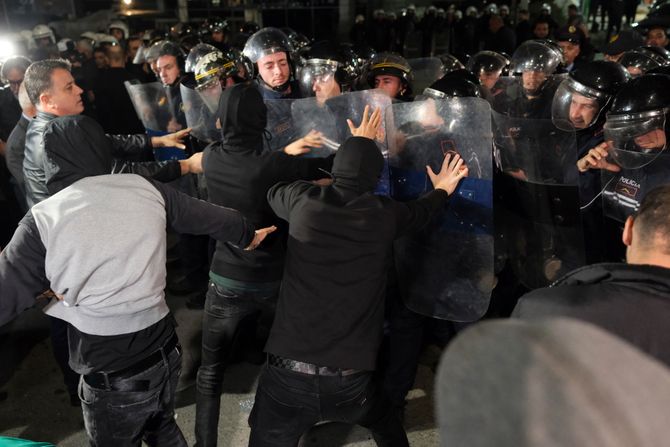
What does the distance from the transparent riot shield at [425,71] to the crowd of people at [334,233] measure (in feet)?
5.19

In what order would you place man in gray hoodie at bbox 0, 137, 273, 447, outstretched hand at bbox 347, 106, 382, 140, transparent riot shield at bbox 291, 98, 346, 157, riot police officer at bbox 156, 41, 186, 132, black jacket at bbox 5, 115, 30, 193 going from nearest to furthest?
1. man in gray hoodie at bbox 0, 137, 273, 447
2. outstretched hand at bbox 347, 106, 382, 140
3. transparent riot shield at bbox 291, 98, 346, 157
4. black jacket at bbox 5, 115, 30, 193
5. riot police officer at bbox 156, 41, 186, 132

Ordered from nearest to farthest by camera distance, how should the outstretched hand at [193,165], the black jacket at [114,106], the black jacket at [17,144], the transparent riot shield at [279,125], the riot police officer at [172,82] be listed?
the outstretched hand at [193,165] → the transparent riot shield at [279,125] → the black jacket at [17,144] → the riot police officer at [172,82] → the black jacket at [114,106]

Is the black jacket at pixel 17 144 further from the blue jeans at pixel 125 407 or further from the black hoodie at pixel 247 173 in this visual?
the blue jeans at pixel 125 407

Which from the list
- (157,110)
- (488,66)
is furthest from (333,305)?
(488,66)

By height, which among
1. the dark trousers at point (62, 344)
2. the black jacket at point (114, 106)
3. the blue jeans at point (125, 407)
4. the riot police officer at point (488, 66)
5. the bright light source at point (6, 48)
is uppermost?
the riot police officer at point (488, 66)

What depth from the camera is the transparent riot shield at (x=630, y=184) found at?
2516mm

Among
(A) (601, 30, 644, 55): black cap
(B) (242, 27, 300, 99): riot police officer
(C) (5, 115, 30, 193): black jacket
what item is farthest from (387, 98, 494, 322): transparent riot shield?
(A) (601, 30, 644, 55): black cap

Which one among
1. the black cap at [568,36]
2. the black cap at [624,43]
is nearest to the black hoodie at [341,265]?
the black cap at [624,43]

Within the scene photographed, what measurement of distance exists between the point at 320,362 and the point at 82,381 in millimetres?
1017

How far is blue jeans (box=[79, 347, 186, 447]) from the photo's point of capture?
2145 mm

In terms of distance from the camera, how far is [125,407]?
2158 mm

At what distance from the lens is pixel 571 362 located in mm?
571

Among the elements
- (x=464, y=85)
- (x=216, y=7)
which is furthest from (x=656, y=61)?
(x=216, y=7)

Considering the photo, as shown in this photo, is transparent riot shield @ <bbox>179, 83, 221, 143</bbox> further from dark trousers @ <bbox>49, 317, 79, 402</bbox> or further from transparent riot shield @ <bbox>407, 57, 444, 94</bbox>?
transparent riot shield @ <bbox>407, 57, 444, 94</bbox>
